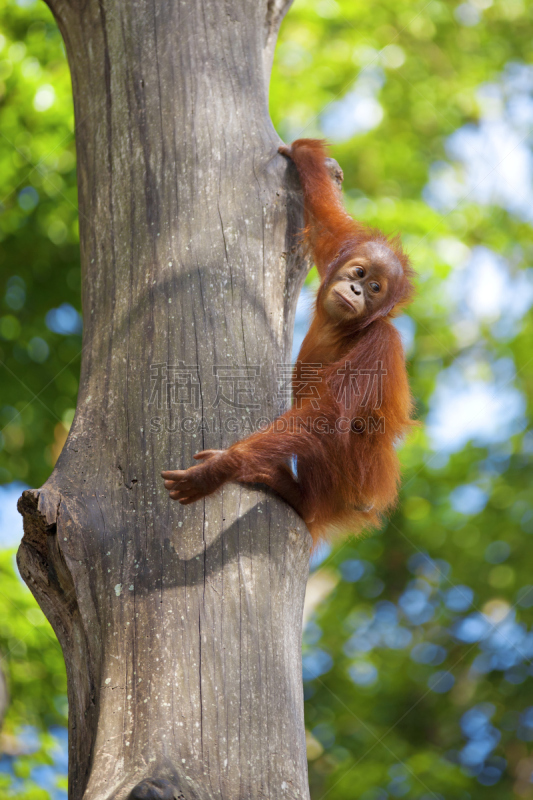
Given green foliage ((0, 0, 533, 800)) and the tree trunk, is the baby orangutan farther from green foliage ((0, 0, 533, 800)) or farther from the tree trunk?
green foliage ((0, 0, 533, 800))

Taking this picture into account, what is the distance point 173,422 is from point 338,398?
859 mm

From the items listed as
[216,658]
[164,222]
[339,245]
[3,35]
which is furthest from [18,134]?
[216,658]

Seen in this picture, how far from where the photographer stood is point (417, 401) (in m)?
6.41

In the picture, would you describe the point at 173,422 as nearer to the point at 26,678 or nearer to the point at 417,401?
the point at 26,678

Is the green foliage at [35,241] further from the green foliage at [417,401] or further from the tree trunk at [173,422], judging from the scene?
the tree trunk at [173,422]

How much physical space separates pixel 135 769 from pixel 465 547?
4.90 metres

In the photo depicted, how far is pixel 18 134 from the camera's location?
5055 millimetres

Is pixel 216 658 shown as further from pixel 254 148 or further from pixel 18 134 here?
pixel 18 134

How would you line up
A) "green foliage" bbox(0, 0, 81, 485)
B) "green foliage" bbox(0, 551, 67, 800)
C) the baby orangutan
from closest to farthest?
the baby orangutan → "green foliage" bbox(0, 551, 67, 800) → "green foliage" bbox(0, 0, 81, 485)

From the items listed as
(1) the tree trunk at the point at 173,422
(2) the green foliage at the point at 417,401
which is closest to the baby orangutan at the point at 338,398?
(1) the tree trunk at the point at 173,422

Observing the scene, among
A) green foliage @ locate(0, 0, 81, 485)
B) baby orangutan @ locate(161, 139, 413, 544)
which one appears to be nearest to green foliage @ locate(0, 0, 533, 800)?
green foliage @ locate(0, 0, 81, 485)

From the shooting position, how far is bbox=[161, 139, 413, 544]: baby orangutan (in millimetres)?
2131

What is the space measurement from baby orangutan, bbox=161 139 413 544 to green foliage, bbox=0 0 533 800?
243 centimetres

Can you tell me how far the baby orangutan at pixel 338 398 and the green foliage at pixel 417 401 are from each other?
95.6 inches
